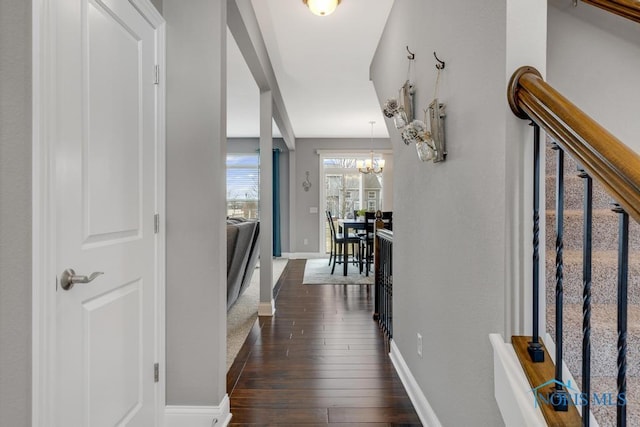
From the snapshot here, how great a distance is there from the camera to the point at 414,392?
2137mm

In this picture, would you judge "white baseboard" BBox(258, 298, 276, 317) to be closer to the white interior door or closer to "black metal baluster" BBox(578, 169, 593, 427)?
the white interior door

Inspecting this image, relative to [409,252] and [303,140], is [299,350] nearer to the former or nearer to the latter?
[409,252]

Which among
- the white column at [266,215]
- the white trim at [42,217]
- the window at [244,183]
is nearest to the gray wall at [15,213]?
the white trim at [42,217]

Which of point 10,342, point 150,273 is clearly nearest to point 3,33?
point 10,342

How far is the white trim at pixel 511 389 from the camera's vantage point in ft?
3.21

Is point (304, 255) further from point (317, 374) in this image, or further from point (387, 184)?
point (317, 374)

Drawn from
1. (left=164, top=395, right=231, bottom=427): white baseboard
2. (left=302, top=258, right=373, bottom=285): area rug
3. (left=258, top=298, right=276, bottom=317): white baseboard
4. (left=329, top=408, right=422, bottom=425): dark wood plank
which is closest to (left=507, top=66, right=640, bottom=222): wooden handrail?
(left=329, top=408, right=422, bottom=425): dark wood plank

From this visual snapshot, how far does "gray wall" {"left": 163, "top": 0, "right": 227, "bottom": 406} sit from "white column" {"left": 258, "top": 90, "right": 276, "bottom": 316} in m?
1.95

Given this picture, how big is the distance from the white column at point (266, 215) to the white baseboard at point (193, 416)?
6.55 ft

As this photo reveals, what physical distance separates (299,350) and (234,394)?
77cm

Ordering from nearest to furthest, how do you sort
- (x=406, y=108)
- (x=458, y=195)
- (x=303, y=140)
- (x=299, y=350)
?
1. (x=458, y=195)
2. (x=406, y=108)
3. (x=299, y=350)
4. (x=303, y=140)

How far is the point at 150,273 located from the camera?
1.77 metres

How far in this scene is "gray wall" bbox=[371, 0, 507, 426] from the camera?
4.00 ft

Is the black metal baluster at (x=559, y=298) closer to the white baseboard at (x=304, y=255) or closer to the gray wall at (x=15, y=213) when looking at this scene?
the gray wall at (x=15, y=213)
